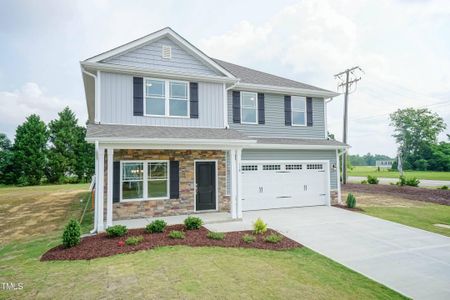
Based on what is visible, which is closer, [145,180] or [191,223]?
[191,223]

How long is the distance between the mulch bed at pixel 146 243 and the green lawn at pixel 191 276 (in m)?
0.28

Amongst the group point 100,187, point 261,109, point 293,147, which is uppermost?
point 261,109

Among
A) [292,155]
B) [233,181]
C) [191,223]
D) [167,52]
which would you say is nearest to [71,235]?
[191,223]

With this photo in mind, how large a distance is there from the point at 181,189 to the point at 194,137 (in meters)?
2.64

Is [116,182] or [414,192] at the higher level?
[116,182]

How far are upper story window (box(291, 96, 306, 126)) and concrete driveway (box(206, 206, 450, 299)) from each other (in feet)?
15.4

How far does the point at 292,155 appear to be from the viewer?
1295cm

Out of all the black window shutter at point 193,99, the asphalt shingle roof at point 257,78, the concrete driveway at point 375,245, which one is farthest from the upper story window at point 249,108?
the concrete driveway at point 375,245

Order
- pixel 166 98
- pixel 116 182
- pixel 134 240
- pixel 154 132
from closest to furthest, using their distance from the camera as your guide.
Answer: pixel 134 240, pixel 154 132, pixel 116 182, pixel 166 98

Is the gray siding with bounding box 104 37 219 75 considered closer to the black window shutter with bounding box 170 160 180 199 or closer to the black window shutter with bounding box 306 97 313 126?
the black window shutter with bounding box 170 160 180 199

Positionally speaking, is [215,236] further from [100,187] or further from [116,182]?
[116,182]

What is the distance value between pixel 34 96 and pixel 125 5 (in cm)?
2560

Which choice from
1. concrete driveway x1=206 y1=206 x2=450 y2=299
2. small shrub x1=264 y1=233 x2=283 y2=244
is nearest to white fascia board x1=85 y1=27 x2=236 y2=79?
concrete driveway x1=206 y1=206 x2=450 y2=299

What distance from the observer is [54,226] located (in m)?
10.1
